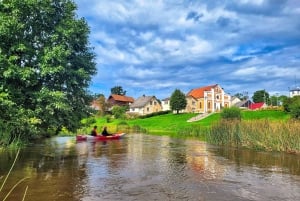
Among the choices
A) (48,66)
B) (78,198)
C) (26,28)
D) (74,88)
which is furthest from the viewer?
(74,88)

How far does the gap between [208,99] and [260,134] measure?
76002 mm

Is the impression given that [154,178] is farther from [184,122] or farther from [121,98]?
[121,98]

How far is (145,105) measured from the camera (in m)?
116

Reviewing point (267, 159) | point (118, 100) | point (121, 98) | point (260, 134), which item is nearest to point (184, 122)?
point (260, 134)

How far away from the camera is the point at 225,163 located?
20062 millimetres

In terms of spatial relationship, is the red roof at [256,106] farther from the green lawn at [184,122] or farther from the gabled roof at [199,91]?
the green lawn at [184,122]

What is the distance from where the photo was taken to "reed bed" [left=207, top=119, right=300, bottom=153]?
78.3 feet

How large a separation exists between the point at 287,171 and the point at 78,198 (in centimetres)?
1122

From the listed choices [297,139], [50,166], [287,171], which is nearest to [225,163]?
[287,171]

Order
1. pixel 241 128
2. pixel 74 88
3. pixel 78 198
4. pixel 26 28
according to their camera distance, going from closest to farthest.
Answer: pixel 78 198 < pixel 26 28 < pixel 74 88 < pixel 241 128

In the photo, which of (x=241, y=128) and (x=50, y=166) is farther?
(x=241, y=128)

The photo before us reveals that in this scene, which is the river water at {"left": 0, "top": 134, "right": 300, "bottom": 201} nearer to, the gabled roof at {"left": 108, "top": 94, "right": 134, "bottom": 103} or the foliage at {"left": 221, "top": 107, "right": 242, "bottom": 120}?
the foliage at {"left": 221, "top": 107, "right": 242, "bottom": 120}

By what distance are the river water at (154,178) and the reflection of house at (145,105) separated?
93.9m

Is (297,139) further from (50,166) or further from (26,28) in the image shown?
(26,28)
